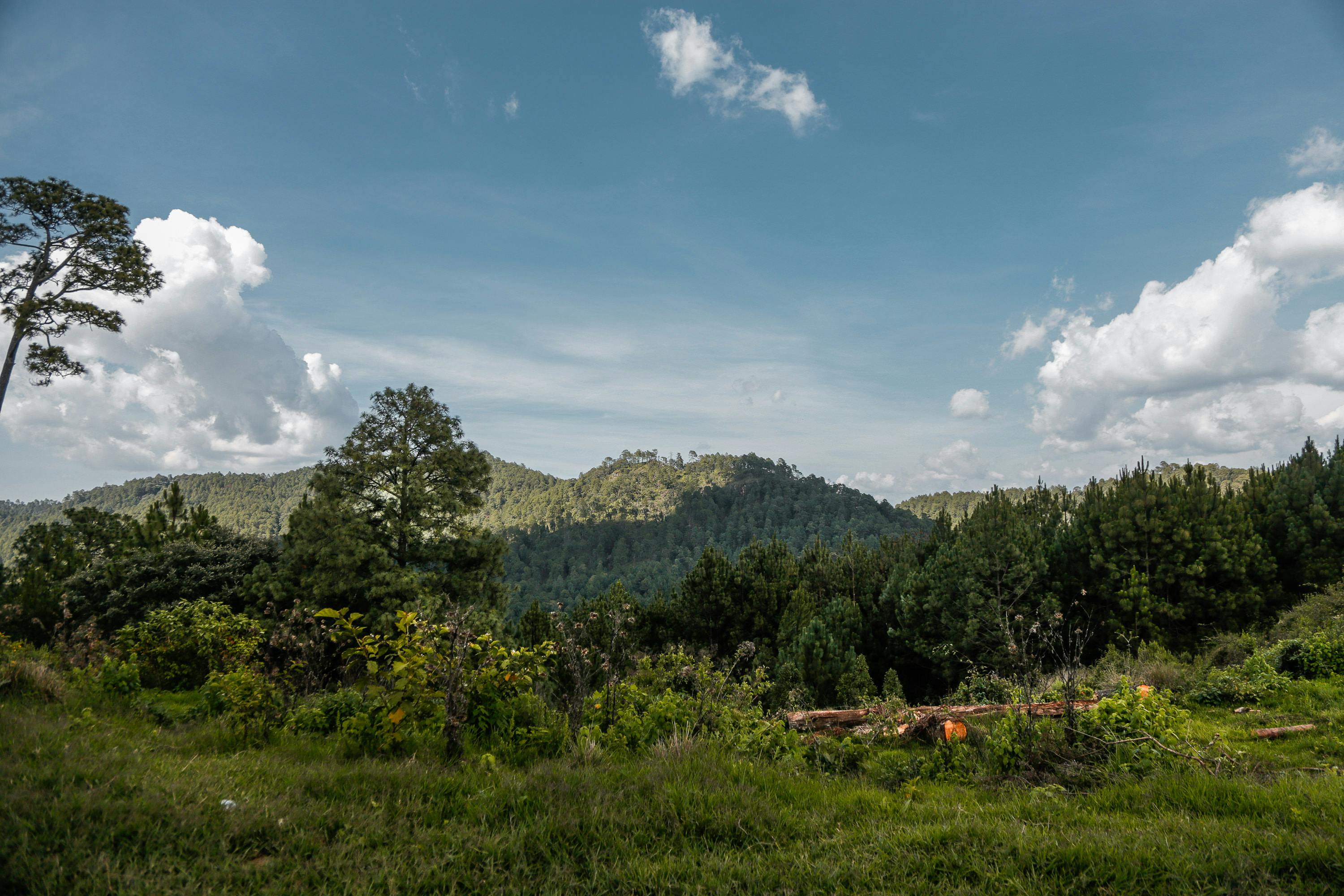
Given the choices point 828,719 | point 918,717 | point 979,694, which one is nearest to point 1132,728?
point 918,717

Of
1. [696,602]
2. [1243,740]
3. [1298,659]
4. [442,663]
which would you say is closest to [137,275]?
[442,663]

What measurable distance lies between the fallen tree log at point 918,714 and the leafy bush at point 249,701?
481 cm

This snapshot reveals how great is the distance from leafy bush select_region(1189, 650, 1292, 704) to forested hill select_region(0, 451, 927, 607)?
69.8 m

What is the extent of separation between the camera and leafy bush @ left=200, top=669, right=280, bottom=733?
469 cm

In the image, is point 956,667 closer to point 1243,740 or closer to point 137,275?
point 1243,740

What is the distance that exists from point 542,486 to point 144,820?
17476cm

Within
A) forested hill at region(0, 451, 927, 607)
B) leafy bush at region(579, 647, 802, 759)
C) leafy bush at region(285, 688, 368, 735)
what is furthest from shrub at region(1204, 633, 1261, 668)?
forested hill at region(0, 451, 927, 607)

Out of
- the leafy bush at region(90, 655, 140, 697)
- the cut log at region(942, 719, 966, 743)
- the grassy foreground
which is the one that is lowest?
the cut log at region(942, 719, 966, 743)

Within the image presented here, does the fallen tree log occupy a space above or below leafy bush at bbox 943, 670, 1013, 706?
above

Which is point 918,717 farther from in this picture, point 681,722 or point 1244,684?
point 1244,684

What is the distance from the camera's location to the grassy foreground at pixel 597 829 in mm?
2658

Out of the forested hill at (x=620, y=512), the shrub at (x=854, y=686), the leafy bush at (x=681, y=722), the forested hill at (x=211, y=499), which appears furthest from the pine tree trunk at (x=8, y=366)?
the forested hill at (x=211, y=499)

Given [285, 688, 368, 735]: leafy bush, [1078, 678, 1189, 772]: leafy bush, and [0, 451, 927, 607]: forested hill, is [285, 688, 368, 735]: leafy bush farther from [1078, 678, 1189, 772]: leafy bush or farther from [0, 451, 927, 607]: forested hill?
[0, 451, 927, 607]: forested hill

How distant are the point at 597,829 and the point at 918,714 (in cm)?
523
